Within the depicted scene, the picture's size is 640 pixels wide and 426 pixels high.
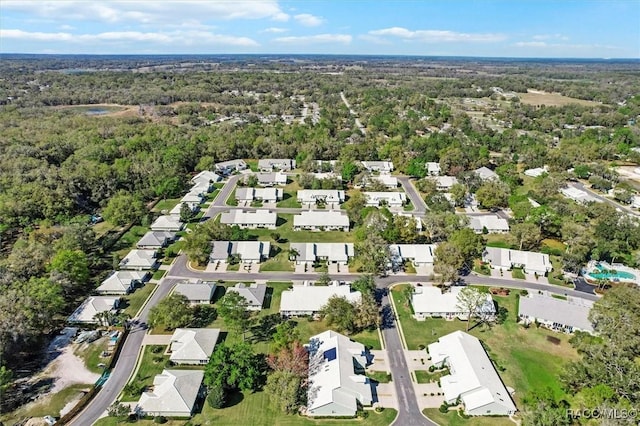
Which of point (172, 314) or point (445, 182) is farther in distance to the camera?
point (445, 182)

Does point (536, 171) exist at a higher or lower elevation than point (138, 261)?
higher

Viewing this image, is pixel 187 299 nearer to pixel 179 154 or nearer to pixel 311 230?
pixel 311 230

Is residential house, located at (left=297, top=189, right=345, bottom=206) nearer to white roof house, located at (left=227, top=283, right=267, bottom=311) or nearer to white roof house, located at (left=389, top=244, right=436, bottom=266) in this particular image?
white roof house, located at (left=389, top=244, right=436, bottom=266)

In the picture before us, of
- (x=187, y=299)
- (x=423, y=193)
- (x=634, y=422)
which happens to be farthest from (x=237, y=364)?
(x=423, y=193)

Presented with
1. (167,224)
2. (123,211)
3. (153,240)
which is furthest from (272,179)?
(153,240)

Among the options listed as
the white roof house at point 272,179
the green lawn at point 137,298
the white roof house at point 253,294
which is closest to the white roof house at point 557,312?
the white roof house at point 253,294

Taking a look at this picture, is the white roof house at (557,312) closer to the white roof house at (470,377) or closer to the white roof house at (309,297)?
the white roof house at (470,377)

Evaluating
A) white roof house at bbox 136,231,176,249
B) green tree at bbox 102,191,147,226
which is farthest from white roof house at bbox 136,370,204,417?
green tree at bbox 102,191,147,226

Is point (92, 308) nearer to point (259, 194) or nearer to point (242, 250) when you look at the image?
point (242, 250)
